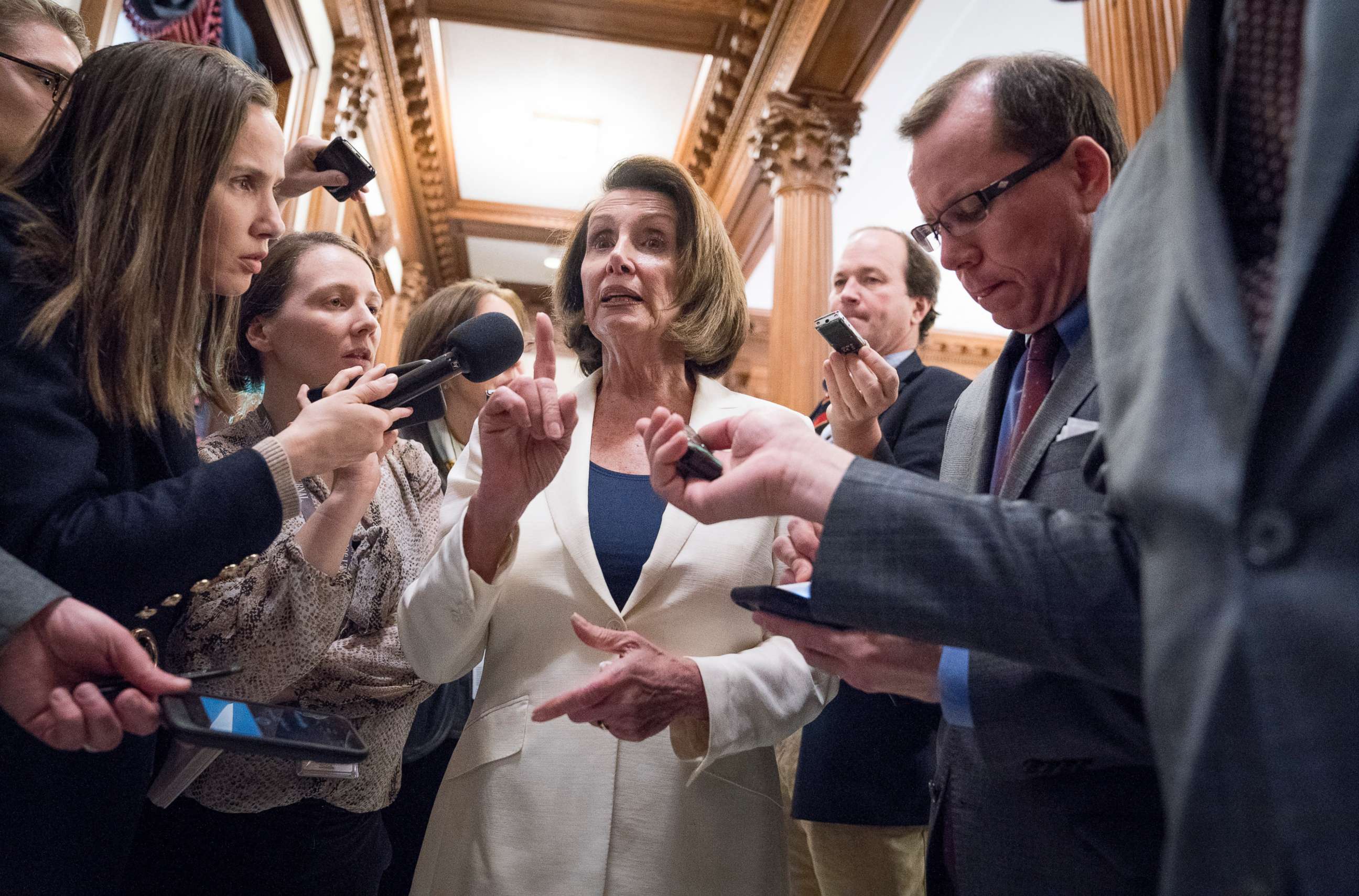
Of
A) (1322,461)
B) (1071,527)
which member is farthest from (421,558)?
(1322,461)

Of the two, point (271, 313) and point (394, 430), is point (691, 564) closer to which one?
point (394, 430)

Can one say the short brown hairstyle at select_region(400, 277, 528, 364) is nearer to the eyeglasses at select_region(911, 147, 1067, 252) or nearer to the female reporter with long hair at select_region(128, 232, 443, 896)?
the female reporter with long hair at select_region(128, 232, 443, 896)

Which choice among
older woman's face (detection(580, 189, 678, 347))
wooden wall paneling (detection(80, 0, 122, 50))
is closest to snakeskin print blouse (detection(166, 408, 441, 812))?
older woman's face (detection(580, 189, 678, 347))

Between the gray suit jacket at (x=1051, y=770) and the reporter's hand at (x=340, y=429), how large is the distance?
0.89 metres

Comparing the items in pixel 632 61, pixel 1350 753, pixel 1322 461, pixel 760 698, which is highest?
pixel 632 61

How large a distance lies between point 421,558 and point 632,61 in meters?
6.20

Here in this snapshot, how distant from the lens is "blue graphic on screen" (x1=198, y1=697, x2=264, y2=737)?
0.93 meters

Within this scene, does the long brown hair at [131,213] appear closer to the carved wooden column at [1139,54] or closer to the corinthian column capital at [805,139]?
the carved wooden column at [1139,54]

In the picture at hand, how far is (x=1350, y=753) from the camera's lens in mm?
529

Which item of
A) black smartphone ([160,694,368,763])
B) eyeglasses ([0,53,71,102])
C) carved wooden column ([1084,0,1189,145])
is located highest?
carved wooden column ([1084,0,1189,145])

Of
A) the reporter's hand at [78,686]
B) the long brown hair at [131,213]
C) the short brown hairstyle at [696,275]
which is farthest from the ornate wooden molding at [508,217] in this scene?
the reporter's hand at [78,686]

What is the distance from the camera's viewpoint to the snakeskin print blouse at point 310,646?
140cm

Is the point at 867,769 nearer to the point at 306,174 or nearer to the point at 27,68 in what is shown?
the point at 306,174

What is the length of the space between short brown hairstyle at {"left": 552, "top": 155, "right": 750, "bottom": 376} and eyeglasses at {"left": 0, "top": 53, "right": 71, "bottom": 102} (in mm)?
1095
